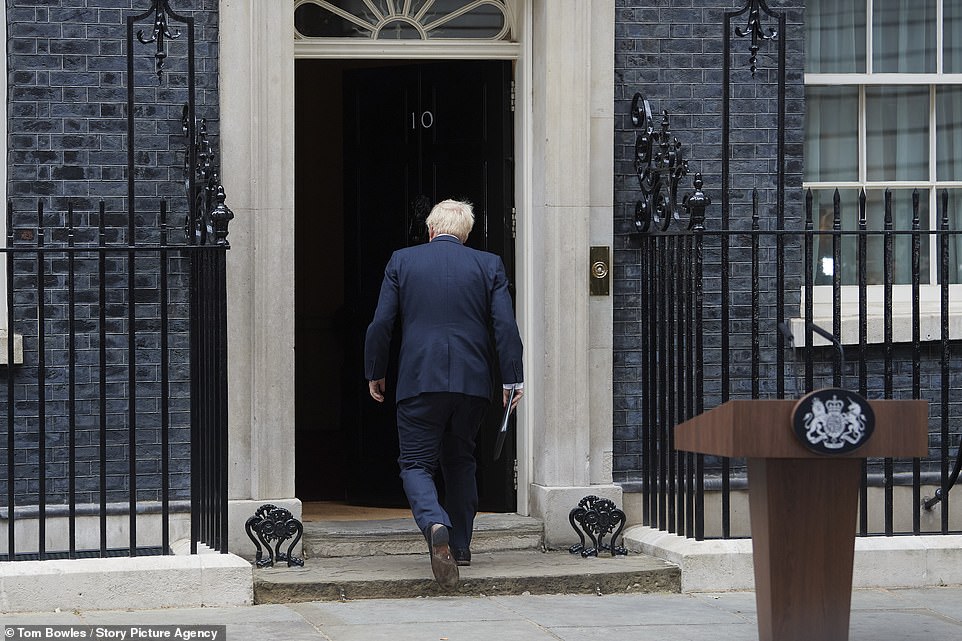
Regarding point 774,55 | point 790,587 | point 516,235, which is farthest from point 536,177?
A: point 790,587

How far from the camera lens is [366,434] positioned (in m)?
8.55

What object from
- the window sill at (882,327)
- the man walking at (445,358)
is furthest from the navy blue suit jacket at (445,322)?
the window sill at (882,327)

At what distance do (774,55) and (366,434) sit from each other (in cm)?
301

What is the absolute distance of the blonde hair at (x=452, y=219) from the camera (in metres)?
6.99

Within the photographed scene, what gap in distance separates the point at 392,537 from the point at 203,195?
192cm

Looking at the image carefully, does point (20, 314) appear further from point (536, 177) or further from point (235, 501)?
point (536, 177)

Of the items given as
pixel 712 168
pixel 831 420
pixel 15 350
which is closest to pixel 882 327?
pixel 712 168

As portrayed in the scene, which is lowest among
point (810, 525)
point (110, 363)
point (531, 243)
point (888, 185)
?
point (810, 525)

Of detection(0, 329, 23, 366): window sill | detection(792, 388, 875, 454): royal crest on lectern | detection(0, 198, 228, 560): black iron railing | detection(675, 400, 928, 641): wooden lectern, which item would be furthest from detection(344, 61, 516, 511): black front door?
detection(792, 388, 875, 454): royal crest on lectern

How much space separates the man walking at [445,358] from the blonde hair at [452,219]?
1.2 inches

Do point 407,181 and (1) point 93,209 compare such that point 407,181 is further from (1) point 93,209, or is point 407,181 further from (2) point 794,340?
(2) point 794,340

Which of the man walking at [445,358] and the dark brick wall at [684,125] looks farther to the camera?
the dark brick wall at [684,125]

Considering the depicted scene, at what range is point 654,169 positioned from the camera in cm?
747

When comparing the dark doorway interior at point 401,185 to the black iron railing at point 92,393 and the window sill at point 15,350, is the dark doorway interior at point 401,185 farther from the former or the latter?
the window sill at point 15,350
